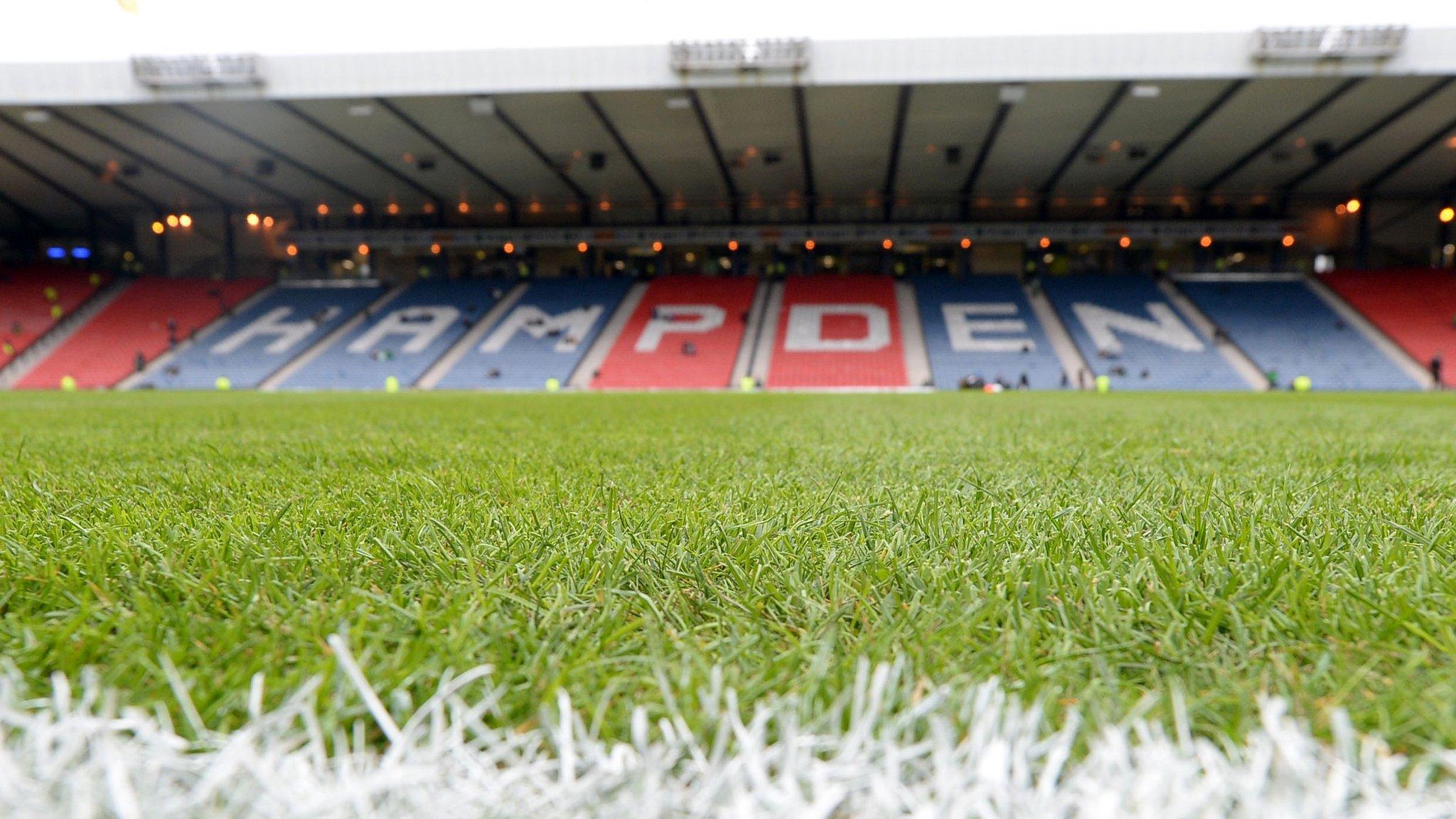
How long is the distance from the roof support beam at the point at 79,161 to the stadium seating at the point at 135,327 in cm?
327

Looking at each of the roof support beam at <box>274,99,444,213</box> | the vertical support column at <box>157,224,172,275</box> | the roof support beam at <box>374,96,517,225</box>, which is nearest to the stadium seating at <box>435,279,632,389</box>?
the roof support beam at <box>374,96,517,225</box>

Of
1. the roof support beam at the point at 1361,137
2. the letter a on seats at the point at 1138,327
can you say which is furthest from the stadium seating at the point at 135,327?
the roof support beam at the point at 1361,137

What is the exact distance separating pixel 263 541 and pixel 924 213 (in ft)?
94.1

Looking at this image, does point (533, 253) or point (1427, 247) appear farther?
point (533, 253)

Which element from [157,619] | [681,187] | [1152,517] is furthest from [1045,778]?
[681,187]

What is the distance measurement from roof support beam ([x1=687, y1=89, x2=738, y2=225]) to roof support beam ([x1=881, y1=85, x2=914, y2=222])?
5121 mm

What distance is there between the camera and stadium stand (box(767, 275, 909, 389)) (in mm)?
21156

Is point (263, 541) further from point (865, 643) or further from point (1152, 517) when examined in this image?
point (1152, 517)

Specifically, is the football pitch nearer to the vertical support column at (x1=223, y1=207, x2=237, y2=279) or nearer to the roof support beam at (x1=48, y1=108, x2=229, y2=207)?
the roof support beam at (x1=48, y1=108, x2=229, y2=207)

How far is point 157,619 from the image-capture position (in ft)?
2.41

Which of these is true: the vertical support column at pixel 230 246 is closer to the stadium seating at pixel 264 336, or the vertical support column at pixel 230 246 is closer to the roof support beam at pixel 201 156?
the stadium seating at pixel 264 336

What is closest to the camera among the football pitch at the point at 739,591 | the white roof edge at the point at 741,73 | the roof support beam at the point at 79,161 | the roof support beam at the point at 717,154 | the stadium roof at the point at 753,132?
the football pitch at the point at 739,591

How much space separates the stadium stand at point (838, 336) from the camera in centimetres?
2116

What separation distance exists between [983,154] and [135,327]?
1210 inches
